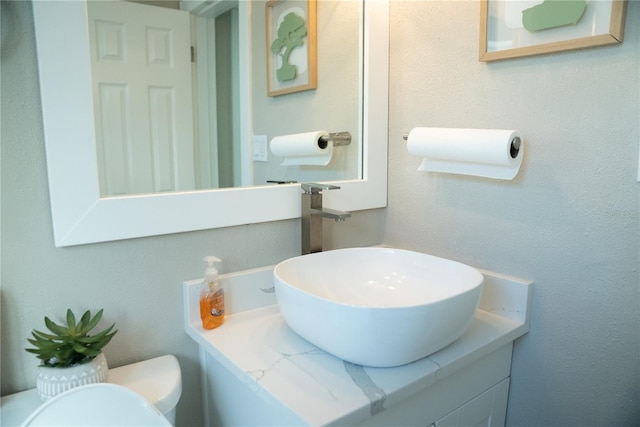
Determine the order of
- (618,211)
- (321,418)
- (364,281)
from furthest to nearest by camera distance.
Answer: (364,281) → (618,211) → (321,418)

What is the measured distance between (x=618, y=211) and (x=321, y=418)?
0.77 metres

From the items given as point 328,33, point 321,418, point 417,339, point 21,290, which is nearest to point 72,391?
point 21,290

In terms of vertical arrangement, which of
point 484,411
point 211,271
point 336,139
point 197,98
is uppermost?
point 197,98

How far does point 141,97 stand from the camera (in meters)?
1.10

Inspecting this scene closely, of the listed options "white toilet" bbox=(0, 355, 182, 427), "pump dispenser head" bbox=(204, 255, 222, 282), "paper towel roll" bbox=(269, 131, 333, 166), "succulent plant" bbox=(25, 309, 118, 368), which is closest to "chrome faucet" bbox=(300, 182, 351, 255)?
"paper towel roll" bbox=(269, 131, 333, 166)

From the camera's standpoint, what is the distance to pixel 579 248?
106 centimetres

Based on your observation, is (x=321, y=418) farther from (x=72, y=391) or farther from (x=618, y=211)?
(x=618, y=211)

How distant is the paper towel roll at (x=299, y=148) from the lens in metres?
1.37

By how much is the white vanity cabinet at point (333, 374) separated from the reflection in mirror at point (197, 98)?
30cm

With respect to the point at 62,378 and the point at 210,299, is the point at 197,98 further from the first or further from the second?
the point at 62,378

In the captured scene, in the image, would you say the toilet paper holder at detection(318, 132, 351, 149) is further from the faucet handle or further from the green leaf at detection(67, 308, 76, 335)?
the green leaf at detection(67, 308, 76, 335)

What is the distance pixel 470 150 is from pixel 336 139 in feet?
1.53

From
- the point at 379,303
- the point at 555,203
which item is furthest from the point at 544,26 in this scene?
the point at 379,303

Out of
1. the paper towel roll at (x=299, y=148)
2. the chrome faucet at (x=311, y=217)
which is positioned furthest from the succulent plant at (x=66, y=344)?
the paper towel roll at (x=299, y=148)
